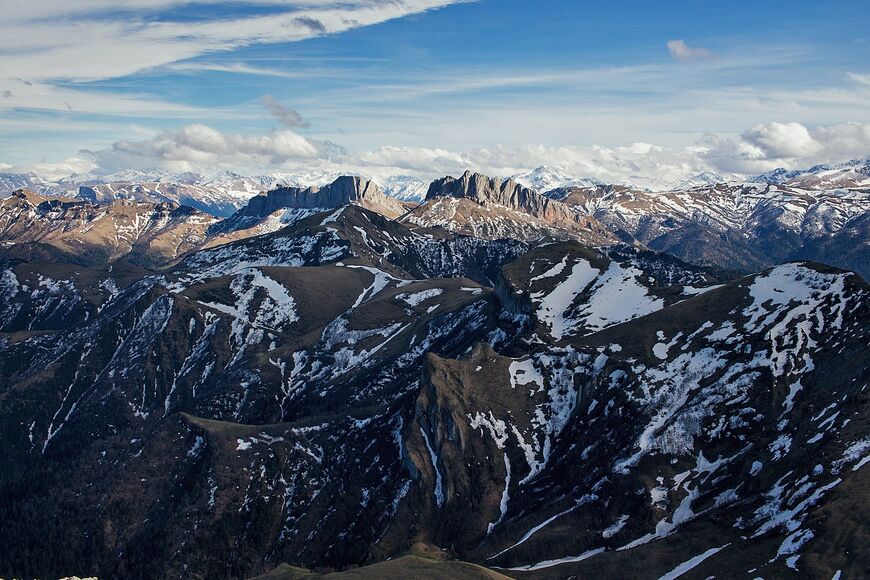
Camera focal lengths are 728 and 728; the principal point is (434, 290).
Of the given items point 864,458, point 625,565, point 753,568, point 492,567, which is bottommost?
point 492,567

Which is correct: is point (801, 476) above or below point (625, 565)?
above

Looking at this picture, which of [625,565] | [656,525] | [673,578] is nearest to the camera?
[673,578]

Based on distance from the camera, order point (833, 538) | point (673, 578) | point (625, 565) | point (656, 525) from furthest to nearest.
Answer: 1. point (656, 525)
2. point (625, 565)
3. point (673, 578)
4. point (833, 538)

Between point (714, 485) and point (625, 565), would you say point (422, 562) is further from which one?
point (714, 485)

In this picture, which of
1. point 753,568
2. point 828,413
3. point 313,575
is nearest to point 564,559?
point 753,568

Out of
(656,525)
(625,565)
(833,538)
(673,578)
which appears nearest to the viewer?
(833,538)

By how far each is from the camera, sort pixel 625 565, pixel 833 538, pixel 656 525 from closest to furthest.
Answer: pixel 833 538, pixel 625 565, pixel 656 525

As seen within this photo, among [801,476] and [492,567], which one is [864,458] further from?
[492,567]

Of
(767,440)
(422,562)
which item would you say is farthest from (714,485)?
(422,562)

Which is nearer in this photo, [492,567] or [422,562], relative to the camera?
[422,562]
